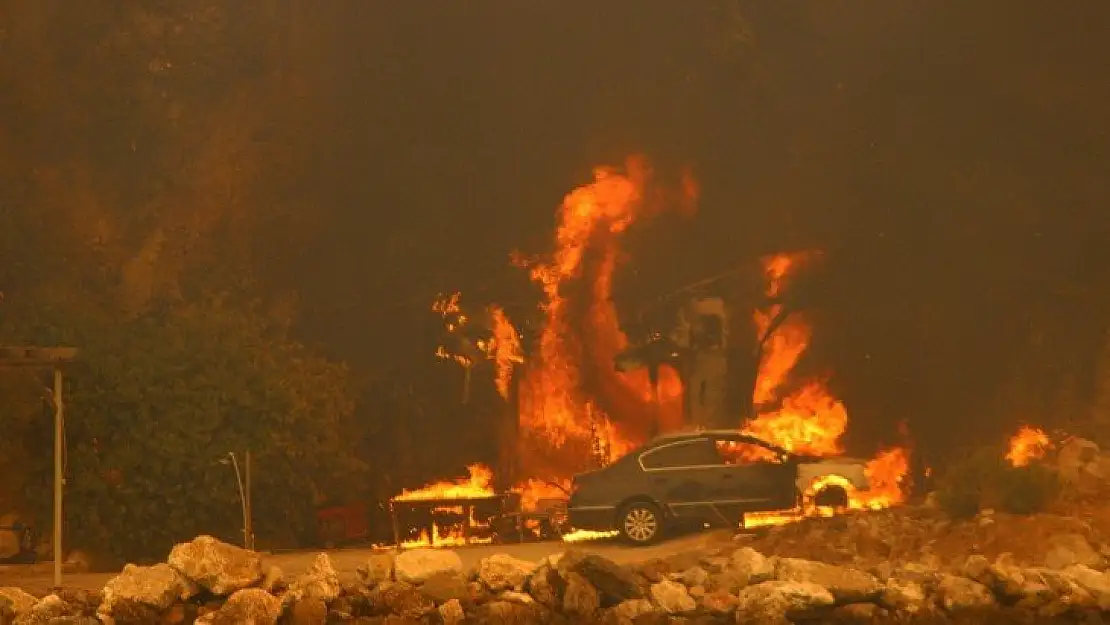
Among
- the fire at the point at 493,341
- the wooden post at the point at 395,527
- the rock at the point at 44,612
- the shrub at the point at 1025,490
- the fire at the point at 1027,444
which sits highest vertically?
the fire at the point at 493,341

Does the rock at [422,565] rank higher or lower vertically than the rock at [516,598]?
higher

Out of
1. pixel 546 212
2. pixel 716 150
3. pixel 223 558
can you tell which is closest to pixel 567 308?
pixel 546 212

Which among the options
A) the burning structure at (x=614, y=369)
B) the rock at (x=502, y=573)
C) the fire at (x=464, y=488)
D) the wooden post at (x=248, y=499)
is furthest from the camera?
the burning structure at (x=614, y=369)

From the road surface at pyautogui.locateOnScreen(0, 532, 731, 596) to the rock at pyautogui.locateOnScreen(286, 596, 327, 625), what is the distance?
3168mm

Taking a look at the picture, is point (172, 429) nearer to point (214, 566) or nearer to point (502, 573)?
point (214, 566)

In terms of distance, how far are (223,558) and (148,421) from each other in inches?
257

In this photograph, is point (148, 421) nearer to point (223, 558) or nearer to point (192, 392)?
point (192, 392)

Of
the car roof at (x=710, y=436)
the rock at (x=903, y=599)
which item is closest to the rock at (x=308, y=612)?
the rock at (x=903, y=599)

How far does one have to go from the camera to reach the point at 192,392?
19.7 meters

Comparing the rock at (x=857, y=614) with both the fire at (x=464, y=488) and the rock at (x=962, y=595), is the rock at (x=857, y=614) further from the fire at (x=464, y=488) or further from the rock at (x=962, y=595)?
the fire at (x=464, y=488)

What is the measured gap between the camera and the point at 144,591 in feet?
42.8

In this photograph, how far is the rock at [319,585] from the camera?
1330cm

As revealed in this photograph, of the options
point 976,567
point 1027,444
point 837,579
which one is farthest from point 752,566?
point 1027,444

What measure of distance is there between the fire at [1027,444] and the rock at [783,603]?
11489 mm
